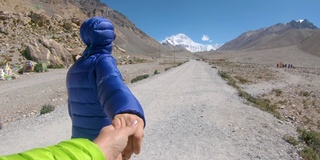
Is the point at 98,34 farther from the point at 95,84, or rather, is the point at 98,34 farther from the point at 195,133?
the point at 195,133


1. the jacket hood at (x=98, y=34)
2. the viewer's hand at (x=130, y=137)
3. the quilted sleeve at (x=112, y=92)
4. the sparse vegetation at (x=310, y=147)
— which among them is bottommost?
the sparse vegetation at (x=310, y=147)

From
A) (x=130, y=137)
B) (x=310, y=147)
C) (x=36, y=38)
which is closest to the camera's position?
(x=130, y=137)

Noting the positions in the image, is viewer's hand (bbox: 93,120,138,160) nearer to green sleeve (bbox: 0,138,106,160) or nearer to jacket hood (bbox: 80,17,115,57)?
green sleeve (bbox: 0,138,106,160)

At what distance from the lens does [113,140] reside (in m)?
1.12

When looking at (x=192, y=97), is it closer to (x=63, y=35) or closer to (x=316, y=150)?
(x=316, y=150)

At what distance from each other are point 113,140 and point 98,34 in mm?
1071

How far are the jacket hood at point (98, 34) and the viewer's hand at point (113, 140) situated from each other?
3.14 ft

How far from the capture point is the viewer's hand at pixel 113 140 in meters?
1.07

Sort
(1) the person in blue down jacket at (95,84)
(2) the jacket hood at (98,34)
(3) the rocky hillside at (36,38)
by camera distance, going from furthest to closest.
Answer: (3) the rocky hillside at (36,38)
(2) the jacket hood at (98,34)
(1) the person in blue down jacket at (95,84)

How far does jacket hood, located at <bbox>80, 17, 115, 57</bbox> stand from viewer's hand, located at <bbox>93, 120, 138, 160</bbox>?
0.96 m

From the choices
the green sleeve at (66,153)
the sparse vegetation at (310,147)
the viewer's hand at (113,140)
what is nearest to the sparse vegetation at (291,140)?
the sparse vegetation at (310,147)

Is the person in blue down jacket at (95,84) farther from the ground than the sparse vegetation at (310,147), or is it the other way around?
the person in blue down jacket at (95,84)

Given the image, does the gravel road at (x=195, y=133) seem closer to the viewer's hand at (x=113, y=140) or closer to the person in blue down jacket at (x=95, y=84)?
the person in blue down jacket at (x=95, y=84)

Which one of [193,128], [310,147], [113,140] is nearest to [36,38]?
[193,128]
